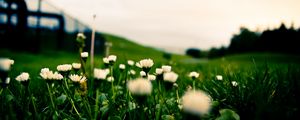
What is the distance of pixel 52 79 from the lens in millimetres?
1670

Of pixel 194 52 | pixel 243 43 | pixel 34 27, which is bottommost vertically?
pixel 194 52

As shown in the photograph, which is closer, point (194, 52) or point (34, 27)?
point (34, 27)

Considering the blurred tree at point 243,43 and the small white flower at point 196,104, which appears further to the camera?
the blurred tree at point 243,43

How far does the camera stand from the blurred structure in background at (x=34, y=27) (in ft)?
30.8

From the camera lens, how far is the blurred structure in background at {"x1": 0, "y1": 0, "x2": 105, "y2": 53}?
9.40 meters

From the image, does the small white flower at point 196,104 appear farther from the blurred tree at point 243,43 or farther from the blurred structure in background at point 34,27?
the blurred tree at point 243,43

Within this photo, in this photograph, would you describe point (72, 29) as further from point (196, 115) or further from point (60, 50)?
point (196, 115)

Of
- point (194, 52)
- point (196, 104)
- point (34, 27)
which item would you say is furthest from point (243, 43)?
point (196, 104)

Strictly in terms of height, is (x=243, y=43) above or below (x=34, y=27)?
below

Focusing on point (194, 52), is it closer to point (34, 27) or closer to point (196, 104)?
point (34, 27)

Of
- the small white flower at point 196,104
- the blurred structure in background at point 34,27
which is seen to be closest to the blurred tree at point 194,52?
the blurred structure in background at point 34,27

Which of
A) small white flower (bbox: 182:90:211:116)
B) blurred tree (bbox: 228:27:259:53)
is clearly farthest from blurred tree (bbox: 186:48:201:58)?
small white flower (bbox: 182:90:211:116)

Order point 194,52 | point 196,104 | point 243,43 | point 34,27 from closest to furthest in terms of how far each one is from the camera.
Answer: point 196,104, point 34,27, point 243,43, point 194,52

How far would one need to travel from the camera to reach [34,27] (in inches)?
448
